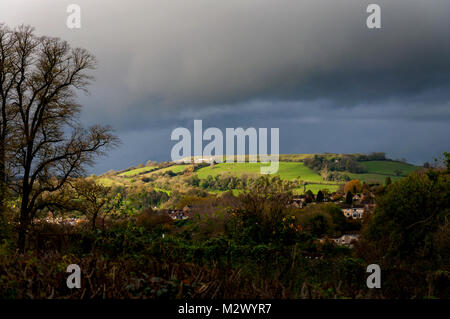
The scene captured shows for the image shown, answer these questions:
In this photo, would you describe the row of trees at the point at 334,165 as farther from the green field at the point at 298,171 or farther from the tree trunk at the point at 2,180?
the tree trunk at the point at 2,180

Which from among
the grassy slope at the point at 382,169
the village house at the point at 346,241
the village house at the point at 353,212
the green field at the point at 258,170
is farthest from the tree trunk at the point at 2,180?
the grassy slope at the point at 382,169

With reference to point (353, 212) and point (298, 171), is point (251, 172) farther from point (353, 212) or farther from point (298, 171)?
point (298, 171)

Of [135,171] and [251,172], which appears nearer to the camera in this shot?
[251,172]

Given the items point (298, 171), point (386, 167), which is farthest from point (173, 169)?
point (386, 167)

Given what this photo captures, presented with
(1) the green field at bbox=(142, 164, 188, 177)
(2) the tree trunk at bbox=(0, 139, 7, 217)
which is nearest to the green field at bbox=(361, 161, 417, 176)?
(1) the green field at bbox=(142, 164, 188, 177)

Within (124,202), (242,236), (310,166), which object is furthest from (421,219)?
(310,166)

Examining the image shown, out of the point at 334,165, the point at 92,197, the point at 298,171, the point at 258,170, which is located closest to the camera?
the point at 92,197

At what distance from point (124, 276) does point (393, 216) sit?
59.2 ft

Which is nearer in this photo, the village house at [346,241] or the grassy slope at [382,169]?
the village house at [346,241]

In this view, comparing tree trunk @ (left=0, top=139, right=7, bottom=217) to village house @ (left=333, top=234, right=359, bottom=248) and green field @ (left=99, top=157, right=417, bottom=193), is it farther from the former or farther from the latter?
green field @ (left=99, top=157, right=417, bottom=193)

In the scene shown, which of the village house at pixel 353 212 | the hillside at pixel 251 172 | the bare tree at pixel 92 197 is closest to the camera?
the bare tree at pixel 92 197

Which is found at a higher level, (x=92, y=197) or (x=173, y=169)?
(x=92, y=197)

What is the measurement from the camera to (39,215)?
18.5 meters
